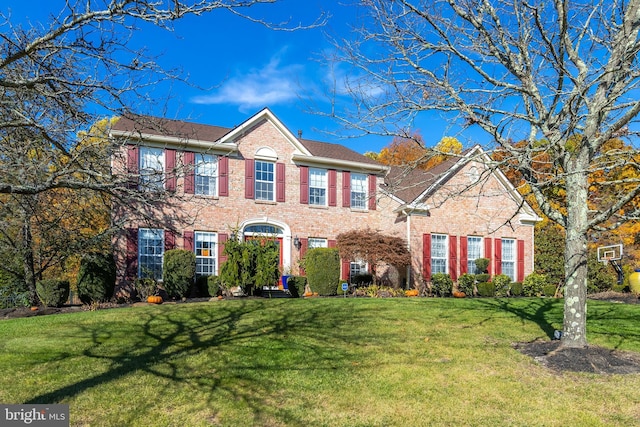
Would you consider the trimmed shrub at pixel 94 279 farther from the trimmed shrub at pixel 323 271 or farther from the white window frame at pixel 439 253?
the white window frame at pixel 439 253

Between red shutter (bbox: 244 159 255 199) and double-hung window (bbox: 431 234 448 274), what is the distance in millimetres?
7547

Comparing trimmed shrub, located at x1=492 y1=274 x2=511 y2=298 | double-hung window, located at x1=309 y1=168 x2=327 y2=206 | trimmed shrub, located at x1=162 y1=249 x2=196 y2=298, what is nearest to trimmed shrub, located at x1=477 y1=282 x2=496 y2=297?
trimmed shrub, located at x1=492 y1=274 x2=511 y2=298

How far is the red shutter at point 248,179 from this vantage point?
661 inches

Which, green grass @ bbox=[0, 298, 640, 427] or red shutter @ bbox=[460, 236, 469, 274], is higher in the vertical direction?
red shutter @ bbox=[460, 236, 469, 274]

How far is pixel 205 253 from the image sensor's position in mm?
16078

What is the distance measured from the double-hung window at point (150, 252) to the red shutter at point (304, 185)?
5311 millimetres

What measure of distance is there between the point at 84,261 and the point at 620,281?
829 inches

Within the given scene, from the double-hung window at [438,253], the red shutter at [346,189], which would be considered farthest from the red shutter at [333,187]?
the double-hung window at [438,253]

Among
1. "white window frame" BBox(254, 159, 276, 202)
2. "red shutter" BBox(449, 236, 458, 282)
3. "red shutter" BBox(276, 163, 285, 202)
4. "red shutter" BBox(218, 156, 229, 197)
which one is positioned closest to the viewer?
"red shutter" BBox(218, 156, 229, 197)

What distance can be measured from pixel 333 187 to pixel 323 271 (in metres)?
4.26

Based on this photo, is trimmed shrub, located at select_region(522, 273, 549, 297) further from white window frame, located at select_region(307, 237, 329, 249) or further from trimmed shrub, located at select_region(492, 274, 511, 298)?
white window frame, located at select_region(307, 237, 329, 249)

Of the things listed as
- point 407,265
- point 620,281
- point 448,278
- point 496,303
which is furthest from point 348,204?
point 620,281

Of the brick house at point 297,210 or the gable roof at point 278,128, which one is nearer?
the brick house at point 297,210

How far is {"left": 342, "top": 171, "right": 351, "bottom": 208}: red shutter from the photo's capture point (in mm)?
18453
